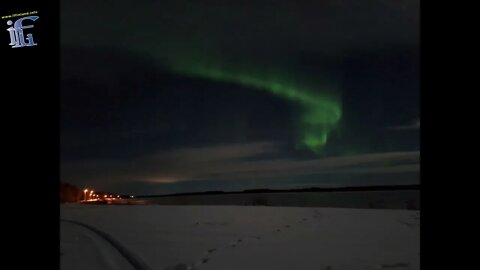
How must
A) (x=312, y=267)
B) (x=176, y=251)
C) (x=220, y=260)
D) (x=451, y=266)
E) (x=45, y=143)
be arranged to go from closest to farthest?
(x=451, y=266), (x=45, y=143), (x=312, y=267), (x=220, y=260), (x=176, y=251)

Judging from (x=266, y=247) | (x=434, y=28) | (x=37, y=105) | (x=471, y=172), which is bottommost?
(x=266, y=247)

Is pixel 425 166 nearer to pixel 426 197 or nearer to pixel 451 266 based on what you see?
pixel 426 197

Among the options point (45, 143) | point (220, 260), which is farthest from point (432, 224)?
point (45, 143)

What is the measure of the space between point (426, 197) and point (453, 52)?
759 millimetres

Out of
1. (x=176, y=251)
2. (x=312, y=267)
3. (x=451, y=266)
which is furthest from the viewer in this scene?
(x=176, y=251)

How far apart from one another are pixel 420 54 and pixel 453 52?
0.52 feet

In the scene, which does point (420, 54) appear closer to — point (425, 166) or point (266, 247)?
point (425, 166)

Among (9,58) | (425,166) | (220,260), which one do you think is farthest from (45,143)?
(425,166)

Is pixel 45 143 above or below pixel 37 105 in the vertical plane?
below

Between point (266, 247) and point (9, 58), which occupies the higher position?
point (9, 58)

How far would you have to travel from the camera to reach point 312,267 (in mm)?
3879

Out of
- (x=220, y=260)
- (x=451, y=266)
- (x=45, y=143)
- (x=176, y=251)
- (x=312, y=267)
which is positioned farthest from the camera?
(x=176, y=251)

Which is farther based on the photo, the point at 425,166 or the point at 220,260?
the point at 220,260

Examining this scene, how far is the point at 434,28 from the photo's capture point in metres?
2.37
